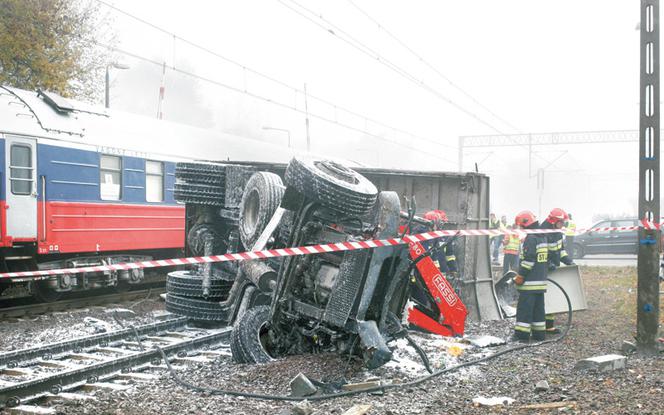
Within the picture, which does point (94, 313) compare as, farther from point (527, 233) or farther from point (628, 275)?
point (628, 275)

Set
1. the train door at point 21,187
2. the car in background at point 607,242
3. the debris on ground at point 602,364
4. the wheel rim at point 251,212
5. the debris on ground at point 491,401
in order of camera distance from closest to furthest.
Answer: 1. the debris on ground at point 491,401
2. the debris on ground at point 602,364
3. the wheel rim at point 251,212
4. the train door at point 21,187
5. the car in background at point 607,242

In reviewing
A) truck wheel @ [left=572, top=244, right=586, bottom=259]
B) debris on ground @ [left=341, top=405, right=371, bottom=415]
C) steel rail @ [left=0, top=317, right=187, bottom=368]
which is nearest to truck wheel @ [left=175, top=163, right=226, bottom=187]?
steel rail @ [left=0, top=317, right=187, bottom=368]

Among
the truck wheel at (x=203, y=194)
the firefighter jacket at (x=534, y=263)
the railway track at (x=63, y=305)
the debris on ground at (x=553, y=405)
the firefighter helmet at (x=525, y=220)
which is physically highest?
the truck wheel at (x=203, y=194)

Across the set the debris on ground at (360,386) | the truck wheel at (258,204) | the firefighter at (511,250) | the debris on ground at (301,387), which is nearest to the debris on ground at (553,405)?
the debris on ground at (360,386)

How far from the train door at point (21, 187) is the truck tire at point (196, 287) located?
11.8ft

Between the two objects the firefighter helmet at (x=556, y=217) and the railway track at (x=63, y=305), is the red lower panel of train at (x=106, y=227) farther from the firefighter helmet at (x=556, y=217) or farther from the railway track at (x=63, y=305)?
the firefighter helmet at (x=556, y=217)

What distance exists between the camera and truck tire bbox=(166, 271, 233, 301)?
7.63 meters

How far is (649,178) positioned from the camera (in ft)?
21.8

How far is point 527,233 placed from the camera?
293 inches

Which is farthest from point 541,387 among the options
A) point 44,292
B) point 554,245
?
point 44,292

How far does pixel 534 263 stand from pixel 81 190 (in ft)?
24.7

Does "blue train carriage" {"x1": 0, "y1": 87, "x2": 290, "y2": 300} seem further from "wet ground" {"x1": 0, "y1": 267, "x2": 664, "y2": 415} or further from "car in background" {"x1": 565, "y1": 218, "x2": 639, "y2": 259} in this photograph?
"car in background" {"x1": 565, "y1": 218, "x2": 639, "y2": 259}

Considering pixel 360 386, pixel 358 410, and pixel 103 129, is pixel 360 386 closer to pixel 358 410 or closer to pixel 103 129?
pixel 358 410

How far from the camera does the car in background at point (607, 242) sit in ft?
75.4
